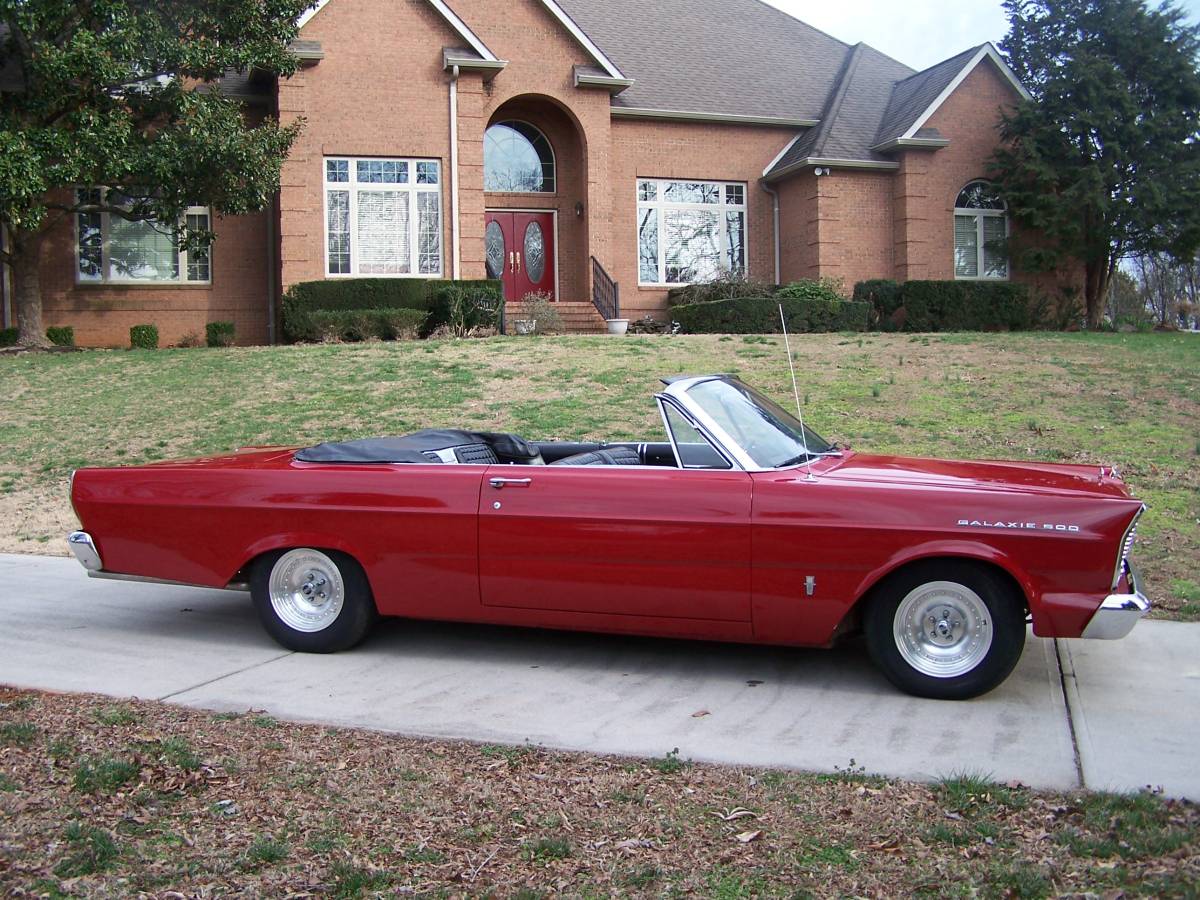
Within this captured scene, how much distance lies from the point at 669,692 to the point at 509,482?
4.33ft

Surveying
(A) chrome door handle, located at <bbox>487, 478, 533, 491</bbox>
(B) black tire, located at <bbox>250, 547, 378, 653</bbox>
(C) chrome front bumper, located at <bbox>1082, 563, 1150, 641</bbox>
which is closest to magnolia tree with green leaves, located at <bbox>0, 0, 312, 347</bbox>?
(B) black tire, located at <bbox>250, 547, 378, 653</bbox>

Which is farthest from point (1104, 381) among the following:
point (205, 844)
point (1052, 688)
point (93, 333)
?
point (93, 333)

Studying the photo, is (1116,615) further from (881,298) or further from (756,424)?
(881,298)

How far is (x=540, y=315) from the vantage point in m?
19.9

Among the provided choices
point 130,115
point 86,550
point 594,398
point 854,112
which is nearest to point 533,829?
point 86,550

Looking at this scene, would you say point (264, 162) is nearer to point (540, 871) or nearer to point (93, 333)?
point (93, 333)

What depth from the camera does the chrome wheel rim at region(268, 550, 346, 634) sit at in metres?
5.81

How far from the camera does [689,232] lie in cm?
2403

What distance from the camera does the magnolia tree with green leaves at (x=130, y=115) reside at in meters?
16.3

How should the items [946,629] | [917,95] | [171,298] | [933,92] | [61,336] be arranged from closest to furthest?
1. [946,629]
2. [61,336]
3. [171,298]
4. [933,92]
5. [917,95]

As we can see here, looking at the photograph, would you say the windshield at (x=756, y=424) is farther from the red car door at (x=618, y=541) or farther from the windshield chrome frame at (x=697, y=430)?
the red car door at (x=618, y=541)

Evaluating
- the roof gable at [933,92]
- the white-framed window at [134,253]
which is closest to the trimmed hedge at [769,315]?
the roof gable at [933,92]

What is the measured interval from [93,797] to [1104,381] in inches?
510

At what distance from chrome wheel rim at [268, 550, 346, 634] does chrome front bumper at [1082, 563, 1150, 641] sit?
3736 millimetres
